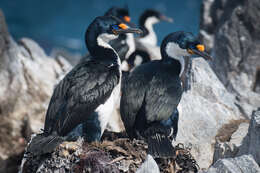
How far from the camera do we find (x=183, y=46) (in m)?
4.06

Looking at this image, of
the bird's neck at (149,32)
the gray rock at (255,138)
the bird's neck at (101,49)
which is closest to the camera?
the gray rock at (255,138)

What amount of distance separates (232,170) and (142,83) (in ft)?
4.82

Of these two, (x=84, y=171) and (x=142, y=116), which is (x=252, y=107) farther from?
(x=84, y=171)

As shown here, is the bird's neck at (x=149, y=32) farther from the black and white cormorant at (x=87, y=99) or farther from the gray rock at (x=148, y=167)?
the gray rock at (x=148, y=167)

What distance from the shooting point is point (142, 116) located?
3721mm

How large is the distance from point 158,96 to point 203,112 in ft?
5.15

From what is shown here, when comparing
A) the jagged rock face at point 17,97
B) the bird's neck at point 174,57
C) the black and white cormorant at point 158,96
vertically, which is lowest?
the jagged rock face at point 17,97

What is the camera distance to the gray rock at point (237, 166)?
10.00ft

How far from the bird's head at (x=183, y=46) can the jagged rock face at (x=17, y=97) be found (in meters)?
4.80

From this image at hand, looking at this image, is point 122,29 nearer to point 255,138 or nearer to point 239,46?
point 255,138

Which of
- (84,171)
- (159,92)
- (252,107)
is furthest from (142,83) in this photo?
(252,107)

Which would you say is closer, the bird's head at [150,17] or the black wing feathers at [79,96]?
the black wing feathers at [79,96]

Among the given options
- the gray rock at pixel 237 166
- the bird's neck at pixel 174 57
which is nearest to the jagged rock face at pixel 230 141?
the gray rock at pixel 237 166

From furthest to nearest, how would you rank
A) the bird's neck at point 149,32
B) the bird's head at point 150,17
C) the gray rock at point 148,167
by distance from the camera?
the bird's head at point 150,17 < the bird's neck at point 149,32 < the gray rock at point 148,167
